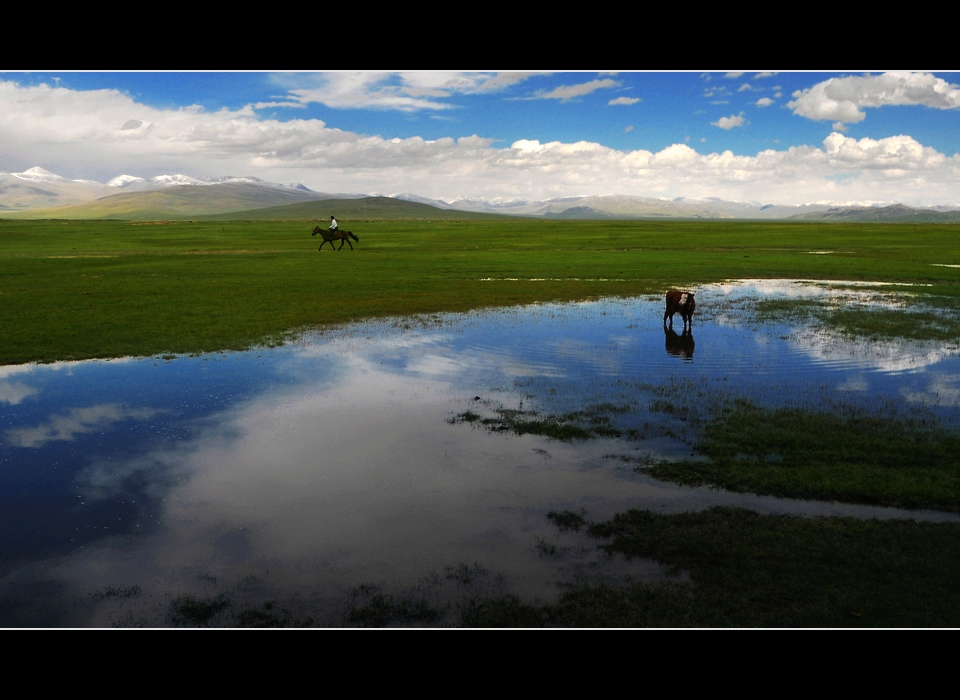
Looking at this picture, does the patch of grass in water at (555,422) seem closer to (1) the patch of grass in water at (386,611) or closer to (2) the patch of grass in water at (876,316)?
(1) the patch of grass in water at (386,611)

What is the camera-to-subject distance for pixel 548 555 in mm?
8609

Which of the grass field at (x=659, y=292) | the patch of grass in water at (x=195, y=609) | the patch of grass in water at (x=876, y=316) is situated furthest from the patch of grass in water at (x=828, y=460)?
the patch of grass in water at (x=876, y=316)

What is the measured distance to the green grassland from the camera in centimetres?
2408

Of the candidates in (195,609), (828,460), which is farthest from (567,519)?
(828,460)

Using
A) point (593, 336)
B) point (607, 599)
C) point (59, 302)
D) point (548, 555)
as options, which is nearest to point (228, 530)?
point (548, 555)

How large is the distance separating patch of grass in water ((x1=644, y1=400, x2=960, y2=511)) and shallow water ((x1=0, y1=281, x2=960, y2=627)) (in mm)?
528

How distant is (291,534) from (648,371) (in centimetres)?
1188

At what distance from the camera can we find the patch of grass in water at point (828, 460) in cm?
1026

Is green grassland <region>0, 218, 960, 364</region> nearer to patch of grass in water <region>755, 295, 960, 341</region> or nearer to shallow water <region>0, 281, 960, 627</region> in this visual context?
shallow water <region>0, 281, 960, 627</region>

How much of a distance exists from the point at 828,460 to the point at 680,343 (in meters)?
10.5

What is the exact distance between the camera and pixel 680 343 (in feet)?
71.5

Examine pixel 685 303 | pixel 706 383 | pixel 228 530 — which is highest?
pixel 685 303

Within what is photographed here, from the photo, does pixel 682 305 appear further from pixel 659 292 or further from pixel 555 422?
pixel 659 292

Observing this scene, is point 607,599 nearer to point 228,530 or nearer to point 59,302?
point 228,530
